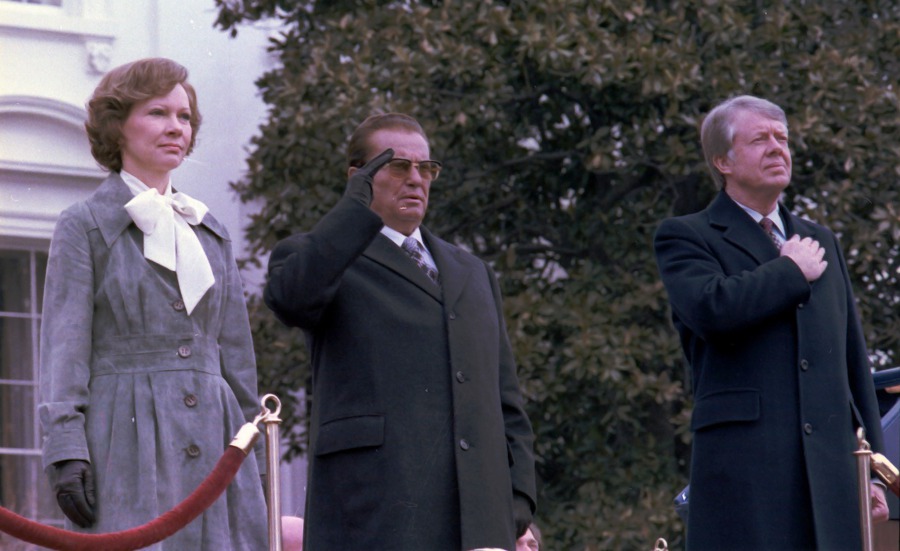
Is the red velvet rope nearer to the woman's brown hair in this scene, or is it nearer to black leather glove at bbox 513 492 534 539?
black leather glove at bbox 513 492 534 539

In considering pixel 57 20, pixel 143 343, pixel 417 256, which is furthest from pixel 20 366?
pixel 417 256

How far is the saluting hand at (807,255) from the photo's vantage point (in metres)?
5.71

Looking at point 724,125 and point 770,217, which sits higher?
point 724,125

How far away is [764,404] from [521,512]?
766mm

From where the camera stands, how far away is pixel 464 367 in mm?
5363

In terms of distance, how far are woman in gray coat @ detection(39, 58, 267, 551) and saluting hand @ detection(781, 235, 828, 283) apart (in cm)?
158

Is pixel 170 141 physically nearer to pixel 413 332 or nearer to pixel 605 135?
pixel 413 332

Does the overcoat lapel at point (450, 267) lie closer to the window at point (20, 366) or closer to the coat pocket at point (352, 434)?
the coat pocket at point (352, 434)

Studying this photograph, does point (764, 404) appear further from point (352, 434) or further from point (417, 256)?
point (352, 434)

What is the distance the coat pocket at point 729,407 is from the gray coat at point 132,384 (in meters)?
1.28

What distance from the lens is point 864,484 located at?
572 centimetres

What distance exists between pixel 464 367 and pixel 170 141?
106cm

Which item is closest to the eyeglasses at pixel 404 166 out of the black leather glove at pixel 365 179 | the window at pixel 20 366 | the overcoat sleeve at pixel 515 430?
the black leather glove at pixel 365 179

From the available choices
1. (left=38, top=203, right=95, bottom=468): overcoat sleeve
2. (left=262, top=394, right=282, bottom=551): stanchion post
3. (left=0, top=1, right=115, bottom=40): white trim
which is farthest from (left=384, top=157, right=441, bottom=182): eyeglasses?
(left=0, top=1, right=115, bottom=40): white trim
